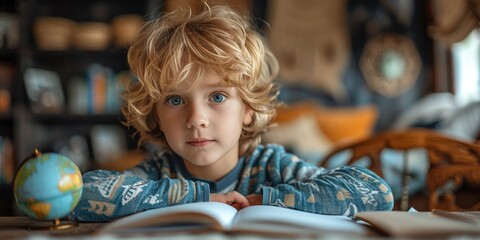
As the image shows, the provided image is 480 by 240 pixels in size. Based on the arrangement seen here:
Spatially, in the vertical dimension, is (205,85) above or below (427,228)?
above

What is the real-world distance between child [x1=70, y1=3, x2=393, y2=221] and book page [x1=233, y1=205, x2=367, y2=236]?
→ 177 millimetres

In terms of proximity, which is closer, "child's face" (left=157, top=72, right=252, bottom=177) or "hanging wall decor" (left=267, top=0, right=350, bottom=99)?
"child's face" (left=157, top=72, right=252, bottom=177)

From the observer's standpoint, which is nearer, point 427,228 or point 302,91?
point 427,228

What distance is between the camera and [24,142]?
3990 millimetres

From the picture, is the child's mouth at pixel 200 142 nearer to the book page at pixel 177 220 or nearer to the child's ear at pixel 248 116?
the child's ear at pixel 248 116

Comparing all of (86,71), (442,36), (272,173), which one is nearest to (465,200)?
(442,36)

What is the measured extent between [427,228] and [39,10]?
13.1 ft

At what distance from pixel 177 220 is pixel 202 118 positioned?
0.31m

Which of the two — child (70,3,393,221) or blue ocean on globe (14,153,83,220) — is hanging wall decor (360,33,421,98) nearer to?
child (70,3,393,221)

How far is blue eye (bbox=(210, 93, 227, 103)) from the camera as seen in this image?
1138 mm

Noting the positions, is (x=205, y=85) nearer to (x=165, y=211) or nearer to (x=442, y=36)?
(x=165, y=211)

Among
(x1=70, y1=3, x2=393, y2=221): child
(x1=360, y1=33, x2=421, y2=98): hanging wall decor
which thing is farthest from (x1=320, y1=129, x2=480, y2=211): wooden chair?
(x1=360, y1=33, x2=421, y2=98): hanging wall decor

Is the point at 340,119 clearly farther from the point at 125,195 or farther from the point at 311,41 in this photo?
the point at 125,195

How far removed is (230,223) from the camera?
2.77ft
